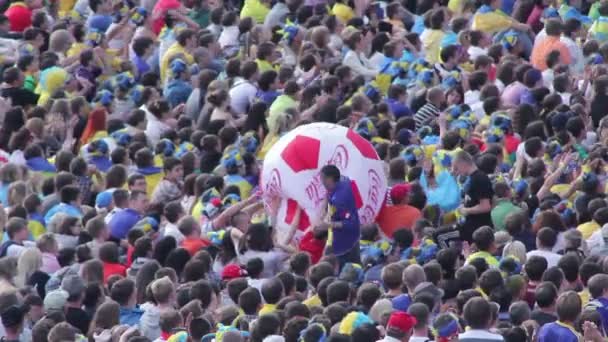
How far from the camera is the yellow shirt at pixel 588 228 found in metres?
20.5

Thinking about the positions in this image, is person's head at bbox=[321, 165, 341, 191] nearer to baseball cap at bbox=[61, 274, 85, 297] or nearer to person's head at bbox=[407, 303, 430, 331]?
baseball cap at bbox=[61, 274, 85, 297]

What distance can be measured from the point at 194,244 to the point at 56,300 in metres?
2.08

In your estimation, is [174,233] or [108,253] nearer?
[108,253]

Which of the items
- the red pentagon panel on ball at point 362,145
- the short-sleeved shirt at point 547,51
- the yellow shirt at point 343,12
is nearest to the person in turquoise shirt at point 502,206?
the red pentagon panel on ball at point 362,145

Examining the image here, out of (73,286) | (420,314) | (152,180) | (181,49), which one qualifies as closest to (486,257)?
(420,314)

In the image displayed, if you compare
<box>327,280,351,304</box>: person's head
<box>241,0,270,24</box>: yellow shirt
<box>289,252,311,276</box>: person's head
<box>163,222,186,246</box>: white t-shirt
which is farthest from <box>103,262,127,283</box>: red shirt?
<box>241,0,270,24</box>: yellow shirt

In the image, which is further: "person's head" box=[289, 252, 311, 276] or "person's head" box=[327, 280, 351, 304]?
"person's head" box=[289, 252, 311, 276]

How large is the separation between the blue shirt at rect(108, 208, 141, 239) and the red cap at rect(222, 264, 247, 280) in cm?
184

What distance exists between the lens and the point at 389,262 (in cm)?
2017

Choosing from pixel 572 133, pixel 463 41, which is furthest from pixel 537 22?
pixel 572 133

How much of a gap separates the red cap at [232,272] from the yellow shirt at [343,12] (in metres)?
8.54

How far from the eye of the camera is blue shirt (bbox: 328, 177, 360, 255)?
20.7m

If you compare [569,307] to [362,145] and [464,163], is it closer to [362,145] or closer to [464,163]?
[464,163]

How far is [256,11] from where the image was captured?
28.5 metres
